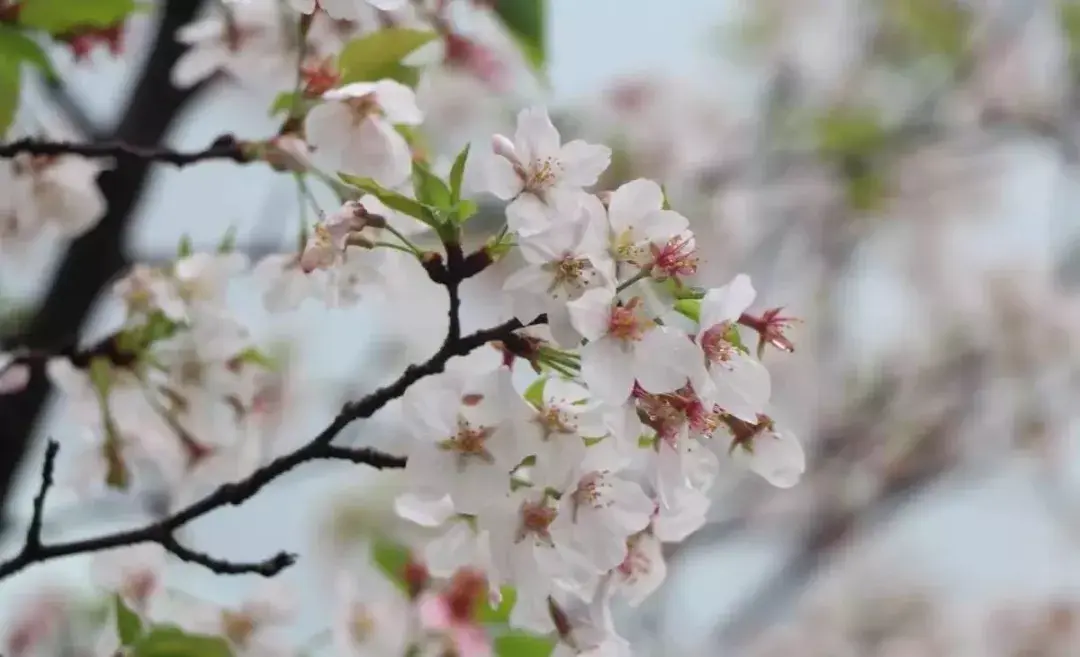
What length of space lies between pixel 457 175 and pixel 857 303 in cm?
168

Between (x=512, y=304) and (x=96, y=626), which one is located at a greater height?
(x=512, y=304)

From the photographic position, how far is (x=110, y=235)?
0.87 meters

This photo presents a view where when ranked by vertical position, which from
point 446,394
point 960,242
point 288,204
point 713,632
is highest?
point 446,394

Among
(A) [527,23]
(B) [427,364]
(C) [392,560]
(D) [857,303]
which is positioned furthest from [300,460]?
(D) [857,303]

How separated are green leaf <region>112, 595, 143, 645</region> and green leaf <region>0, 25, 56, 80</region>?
0.26m

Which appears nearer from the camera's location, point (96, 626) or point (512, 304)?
point (512, 304)

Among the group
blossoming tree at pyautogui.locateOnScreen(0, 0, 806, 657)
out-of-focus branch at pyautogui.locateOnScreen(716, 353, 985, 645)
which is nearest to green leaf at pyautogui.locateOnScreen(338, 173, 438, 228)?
blossoming tree at pyautogui.locateOnScreen(0, 0, 806, 657)

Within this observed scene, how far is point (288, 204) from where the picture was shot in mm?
1030

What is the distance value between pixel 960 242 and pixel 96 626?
1.75m

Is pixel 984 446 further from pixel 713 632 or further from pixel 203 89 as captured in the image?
pixel 203 89

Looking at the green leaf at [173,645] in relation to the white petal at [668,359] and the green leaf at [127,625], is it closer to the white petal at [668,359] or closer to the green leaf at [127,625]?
the green leaf at [127,625]

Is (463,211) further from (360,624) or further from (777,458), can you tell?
(360,624)

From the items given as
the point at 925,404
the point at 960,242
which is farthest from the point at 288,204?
the point at 960,242

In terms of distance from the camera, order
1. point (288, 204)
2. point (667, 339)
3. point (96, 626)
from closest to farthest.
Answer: point (667, 339) → point (96, 626) → point (288, 204)
